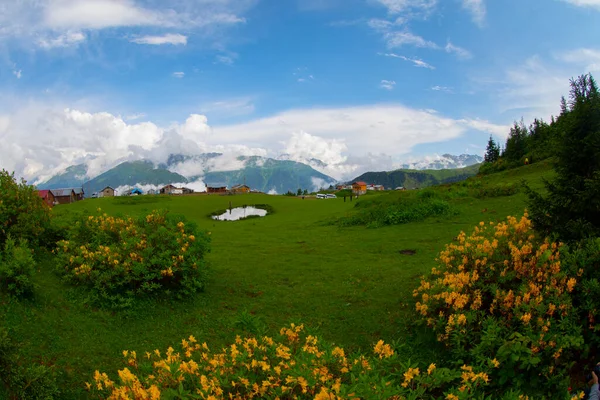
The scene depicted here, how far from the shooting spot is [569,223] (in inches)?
330

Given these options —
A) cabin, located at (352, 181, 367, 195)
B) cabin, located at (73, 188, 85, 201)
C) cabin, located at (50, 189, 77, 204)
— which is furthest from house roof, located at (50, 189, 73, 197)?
cabin, located at (352, 181, 367, 195)

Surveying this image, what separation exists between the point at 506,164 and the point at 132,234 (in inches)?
2307

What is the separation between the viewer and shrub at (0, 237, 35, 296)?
8.11 metres

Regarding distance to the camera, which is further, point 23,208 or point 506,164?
point 506,164

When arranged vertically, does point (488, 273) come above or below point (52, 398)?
above

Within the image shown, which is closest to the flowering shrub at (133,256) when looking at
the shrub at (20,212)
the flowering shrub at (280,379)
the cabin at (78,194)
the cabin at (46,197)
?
the shrub at (20,212)

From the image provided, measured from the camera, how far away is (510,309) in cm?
708

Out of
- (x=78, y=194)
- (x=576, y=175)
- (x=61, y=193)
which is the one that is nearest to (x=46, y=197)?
(x=576, y=175)

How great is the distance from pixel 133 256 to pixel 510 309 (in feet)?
28.4

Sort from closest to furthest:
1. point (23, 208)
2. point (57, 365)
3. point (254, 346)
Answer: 1. point (254, 346)
2. point (57, 365)
3. point (23, 208)

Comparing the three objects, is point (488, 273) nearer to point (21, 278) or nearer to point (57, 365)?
point (57, 365)

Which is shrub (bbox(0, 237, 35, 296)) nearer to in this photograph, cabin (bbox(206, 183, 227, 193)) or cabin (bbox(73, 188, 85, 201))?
cabin (bbox(73, 188, 85, 201))

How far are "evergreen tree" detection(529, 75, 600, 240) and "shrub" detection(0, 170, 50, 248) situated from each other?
42.7 feet

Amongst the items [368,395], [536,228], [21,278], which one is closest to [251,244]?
[21,278]
